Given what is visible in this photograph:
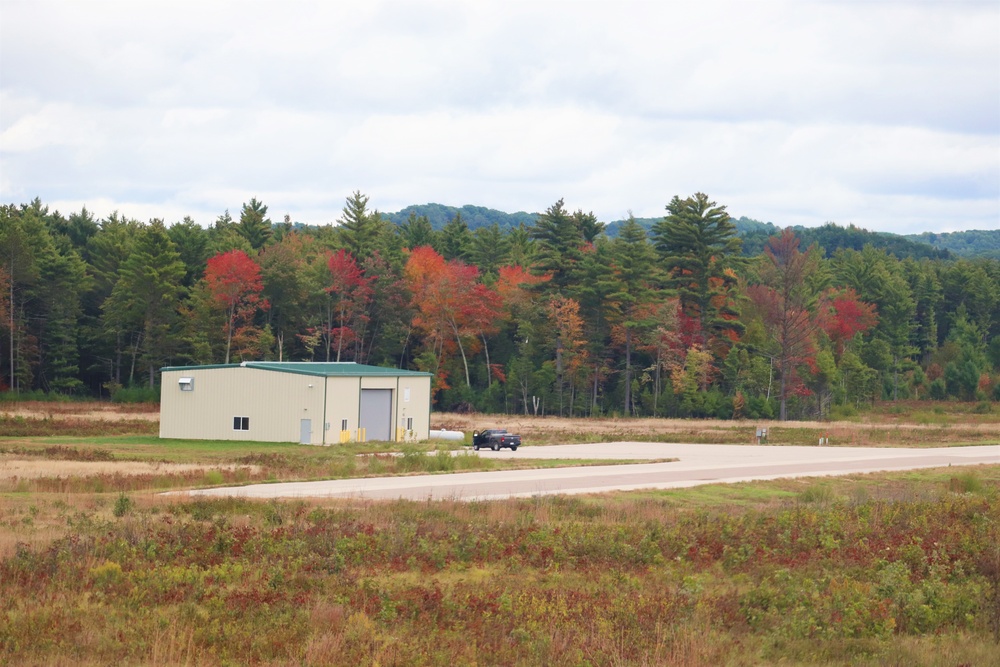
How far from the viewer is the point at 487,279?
348 feet

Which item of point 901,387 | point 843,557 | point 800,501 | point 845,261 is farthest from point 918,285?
point 843,557

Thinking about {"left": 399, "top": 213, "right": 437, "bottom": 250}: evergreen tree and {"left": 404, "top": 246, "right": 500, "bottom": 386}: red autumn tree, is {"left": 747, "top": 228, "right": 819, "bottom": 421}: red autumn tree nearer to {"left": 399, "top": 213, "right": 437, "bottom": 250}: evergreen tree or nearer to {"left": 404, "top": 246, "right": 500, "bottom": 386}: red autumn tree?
{"left": 404, "top": 246, "right": 500, "bottom": 386}: red autumn tree

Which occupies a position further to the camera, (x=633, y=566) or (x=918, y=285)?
(x=918, y=285)

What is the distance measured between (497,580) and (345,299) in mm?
84937

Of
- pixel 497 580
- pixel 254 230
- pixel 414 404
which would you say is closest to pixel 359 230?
pixel 254 230

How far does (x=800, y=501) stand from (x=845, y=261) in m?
114

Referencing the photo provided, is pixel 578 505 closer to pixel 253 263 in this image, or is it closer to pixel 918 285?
pixel 253 263

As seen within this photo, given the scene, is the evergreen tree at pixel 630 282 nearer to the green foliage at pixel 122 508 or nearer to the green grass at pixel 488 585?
the green grass at pixel 488 585

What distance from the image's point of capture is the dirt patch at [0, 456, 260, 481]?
33438 mm

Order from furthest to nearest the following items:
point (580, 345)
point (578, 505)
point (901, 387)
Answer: point (901, 387)
point (580, 345)
point (578, 505)

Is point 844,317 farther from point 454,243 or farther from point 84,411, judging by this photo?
point 84,411

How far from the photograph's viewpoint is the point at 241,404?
5491cm

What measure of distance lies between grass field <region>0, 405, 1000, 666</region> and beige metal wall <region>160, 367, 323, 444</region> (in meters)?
23.0

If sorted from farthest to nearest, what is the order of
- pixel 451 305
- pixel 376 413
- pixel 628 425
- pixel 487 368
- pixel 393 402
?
pixel 487 368
pixel 451 305
pixel 628 425
pixel 393 402
pixel 376 413
